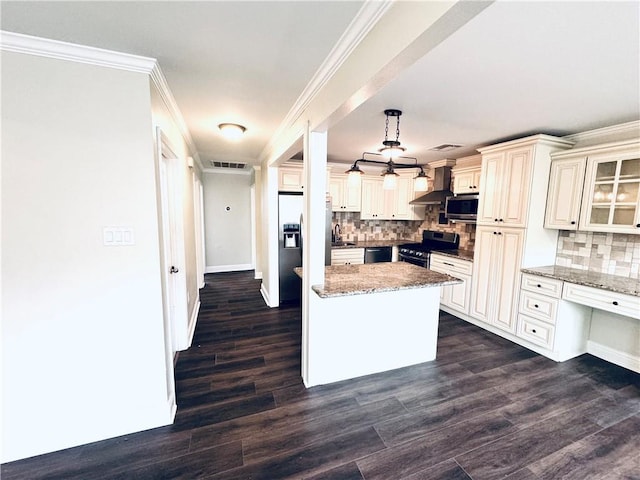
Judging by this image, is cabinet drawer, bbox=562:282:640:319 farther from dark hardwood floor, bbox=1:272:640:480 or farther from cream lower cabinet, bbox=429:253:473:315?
cream lower cabinet, bbox=429:253:473:315

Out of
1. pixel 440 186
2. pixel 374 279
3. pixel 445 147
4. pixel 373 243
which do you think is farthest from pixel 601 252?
pixel 373 243

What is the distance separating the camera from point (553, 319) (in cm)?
275

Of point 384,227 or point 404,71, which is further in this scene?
point 384,227

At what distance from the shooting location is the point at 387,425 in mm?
1936

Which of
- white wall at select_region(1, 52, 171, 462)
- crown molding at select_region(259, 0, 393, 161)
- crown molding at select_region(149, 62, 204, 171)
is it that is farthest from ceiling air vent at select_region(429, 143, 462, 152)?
white wall at select_region(1, 52, 171, 462)

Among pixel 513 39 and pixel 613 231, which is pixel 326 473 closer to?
pixel 513 39

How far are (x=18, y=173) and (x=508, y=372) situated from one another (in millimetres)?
3971

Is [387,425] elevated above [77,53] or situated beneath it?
situated beneath

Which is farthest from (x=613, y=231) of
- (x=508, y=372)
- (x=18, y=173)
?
(x=18, y=173)

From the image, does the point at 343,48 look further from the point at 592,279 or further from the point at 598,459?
the point at 592,279

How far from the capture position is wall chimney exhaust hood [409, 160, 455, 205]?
430cm

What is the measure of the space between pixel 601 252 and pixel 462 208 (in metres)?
1.53

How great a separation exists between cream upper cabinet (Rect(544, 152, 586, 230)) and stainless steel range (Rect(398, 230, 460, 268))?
1.54 metres

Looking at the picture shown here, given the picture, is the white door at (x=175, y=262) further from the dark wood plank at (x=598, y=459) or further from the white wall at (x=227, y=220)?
the white wall at (x=227, y=220)
